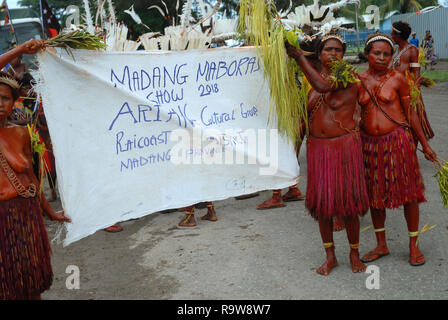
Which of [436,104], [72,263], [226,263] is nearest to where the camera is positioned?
[226,263]

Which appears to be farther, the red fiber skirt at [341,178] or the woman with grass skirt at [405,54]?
the woman with grass skirt at [405,54]

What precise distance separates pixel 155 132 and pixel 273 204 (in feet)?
8.13

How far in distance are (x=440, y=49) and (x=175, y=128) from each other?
93.5ft

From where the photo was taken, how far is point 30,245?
298cm

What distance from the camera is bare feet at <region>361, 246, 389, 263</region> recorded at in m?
3.96

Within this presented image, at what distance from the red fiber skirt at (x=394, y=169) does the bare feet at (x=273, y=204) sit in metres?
1.94

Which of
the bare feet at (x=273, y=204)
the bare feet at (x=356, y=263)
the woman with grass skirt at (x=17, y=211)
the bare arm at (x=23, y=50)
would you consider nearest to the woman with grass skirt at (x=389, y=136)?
the bare feet at (x=356, y=263)

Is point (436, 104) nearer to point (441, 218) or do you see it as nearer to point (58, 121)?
point (441, 218)

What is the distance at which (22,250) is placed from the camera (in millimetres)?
2943

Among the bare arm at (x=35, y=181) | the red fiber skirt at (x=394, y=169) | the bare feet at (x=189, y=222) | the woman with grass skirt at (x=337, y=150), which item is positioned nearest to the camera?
the bare arm at (x=35, y=181)

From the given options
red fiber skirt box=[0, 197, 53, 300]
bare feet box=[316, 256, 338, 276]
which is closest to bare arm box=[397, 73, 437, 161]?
bare feet box=[316, 256, 338, 276]

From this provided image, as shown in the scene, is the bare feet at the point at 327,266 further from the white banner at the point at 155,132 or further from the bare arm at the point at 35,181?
the bare arm at the point at 35,181

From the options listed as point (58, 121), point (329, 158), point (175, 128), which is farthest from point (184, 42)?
point (329, 158)

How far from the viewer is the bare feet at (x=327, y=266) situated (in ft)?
12.3
